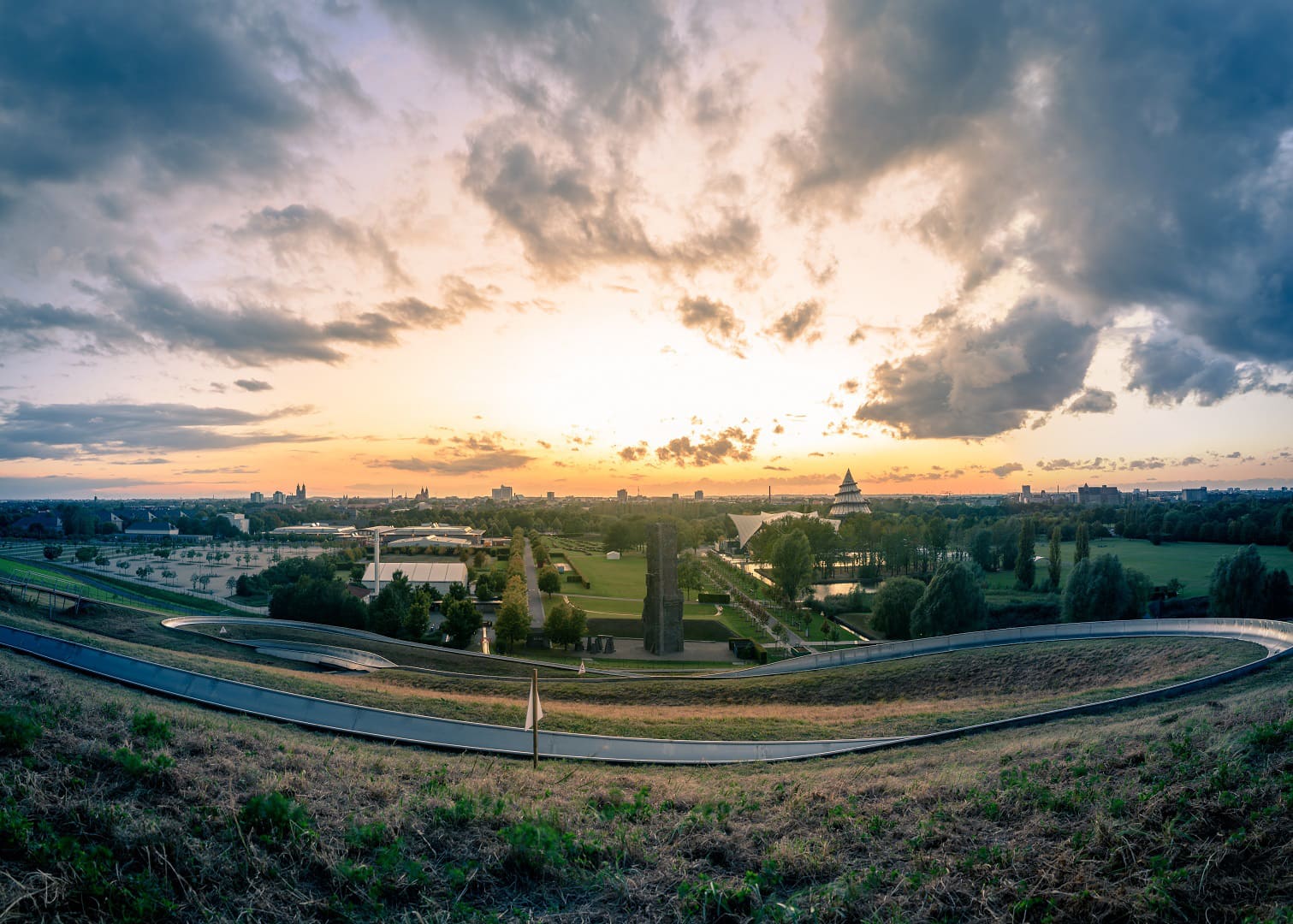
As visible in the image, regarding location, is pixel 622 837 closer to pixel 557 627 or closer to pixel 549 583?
pixel 557 627

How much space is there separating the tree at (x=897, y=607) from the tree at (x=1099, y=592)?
7623 millimetres

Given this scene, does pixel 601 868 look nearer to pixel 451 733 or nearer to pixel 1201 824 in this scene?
pixel 1201 824

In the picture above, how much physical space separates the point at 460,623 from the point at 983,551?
50.0 metres

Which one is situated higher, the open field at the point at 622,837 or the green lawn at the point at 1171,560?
the open field at the point at 622,837

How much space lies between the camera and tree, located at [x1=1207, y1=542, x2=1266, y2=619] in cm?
3183

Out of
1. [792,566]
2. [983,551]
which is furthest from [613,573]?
A: [983,551]

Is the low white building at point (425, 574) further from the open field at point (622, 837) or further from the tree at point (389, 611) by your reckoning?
the open field at point (622, 837)

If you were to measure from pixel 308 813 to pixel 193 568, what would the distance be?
71648 mm

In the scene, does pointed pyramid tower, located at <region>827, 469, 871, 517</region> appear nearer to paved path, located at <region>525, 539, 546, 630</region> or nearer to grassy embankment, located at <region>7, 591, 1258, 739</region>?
paved path, located at <region>525, 539, 546, 630</region>

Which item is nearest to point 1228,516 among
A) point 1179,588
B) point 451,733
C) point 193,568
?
point 1179,588

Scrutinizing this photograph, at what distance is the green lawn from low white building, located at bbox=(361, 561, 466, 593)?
138 ft

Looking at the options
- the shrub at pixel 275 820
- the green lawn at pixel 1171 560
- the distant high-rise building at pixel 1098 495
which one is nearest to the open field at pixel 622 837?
the shrub at pixel 275 820

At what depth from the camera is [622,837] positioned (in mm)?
5590

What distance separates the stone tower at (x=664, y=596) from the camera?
31.0 meters
